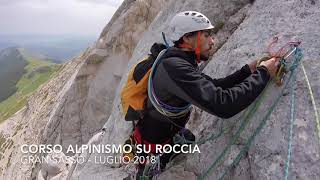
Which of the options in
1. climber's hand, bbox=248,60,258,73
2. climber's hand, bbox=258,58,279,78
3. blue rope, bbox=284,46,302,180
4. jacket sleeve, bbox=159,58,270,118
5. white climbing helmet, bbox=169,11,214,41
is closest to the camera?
blue rope, bbox=284,46,302,180

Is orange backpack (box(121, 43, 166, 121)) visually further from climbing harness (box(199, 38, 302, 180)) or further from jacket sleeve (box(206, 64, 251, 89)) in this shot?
climbing harness (box(199, 38, 302, 180))

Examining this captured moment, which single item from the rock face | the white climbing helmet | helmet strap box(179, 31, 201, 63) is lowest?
the rock face

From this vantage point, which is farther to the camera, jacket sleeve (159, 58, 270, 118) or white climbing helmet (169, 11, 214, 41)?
white climbing helmet (169, 11, 214, 41)

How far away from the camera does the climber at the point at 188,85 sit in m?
6.27

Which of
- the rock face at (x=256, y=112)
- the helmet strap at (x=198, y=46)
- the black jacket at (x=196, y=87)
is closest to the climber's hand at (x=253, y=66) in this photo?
the rock face at (x=256, y=112)

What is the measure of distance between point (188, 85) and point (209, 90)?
1.11ft

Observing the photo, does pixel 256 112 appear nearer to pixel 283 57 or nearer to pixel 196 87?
pixel 283 57

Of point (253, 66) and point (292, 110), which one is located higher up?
point (253, 66)

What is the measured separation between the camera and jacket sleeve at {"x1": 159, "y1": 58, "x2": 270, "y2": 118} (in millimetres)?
6227

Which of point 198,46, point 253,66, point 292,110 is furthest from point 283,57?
point 198,46

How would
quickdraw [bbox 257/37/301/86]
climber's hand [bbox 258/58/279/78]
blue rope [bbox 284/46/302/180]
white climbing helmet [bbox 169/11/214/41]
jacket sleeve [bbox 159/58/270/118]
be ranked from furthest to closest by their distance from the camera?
white climbing helmet [bbox 169/11/214/41] → quickdraw [bbox 257/37/301/86] → climber's hand [bbox 258/58/279/78] → jacket sleeve [bbox 159/58/270/118] → blue rope [bbox 284/46/302/180]

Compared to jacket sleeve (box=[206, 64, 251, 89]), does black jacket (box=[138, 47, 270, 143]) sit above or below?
above

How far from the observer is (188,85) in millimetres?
6285

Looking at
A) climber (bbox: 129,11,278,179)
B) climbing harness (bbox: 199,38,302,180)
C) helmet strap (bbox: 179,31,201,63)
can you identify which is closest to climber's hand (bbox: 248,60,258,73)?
climber (bbox: 129,11,278,179)
